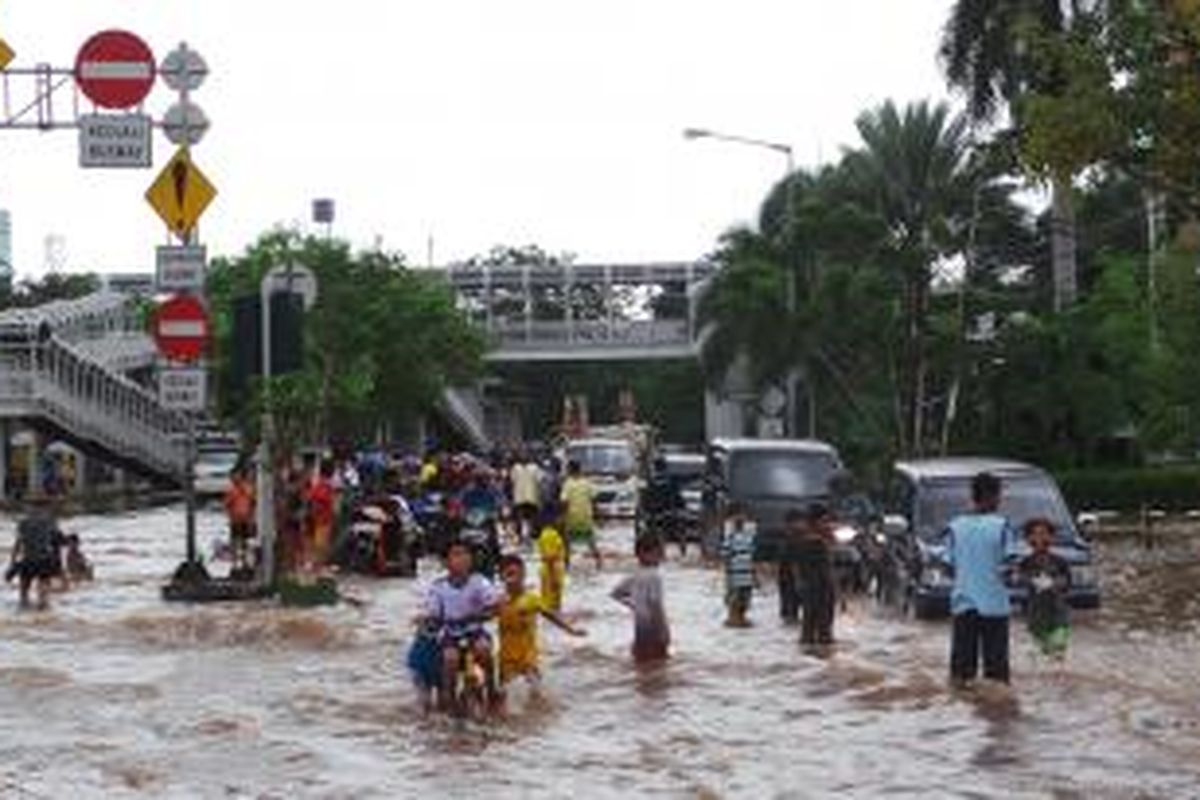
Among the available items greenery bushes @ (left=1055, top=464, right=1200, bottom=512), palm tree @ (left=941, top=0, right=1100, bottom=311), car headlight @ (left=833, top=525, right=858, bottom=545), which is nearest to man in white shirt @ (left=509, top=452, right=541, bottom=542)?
greenery bushes @ (left=1055, top=464, right=1200, bottom=512)

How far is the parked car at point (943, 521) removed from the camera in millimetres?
A: 24484

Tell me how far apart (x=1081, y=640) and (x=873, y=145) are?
35.9 metres

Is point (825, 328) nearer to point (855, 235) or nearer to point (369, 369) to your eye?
point (855, 235)

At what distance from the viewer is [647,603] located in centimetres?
2069

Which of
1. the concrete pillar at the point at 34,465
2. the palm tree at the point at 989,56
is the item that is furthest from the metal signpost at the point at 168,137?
the concrete pillar at the point at 34,465

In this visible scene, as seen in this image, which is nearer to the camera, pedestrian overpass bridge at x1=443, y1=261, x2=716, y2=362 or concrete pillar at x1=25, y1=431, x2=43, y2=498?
concrete pillar at x1=25, y1=431, x2=43, y2=498

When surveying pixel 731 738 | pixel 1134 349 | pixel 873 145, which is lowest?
pixel 731 738

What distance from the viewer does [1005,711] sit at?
16.8 meters

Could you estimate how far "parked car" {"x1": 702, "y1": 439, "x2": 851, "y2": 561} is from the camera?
33125 millimetres

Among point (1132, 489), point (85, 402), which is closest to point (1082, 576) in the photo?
point (1132, 489)

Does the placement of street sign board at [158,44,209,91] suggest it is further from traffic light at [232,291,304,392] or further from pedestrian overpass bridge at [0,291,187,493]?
pedestrian overpass bridge at [0,291,187,493]

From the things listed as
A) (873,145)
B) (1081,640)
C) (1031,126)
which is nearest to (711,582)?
(1031,126)

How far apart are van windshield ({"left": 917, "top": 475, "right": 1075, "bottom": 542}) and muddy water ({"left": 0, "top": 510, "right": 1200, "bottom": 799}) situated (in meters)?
1.03

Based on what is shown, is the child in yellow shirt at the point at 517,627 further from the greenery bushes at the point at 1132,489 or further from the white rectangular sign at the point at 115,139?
the greenery bushes at the point at 1132,489
